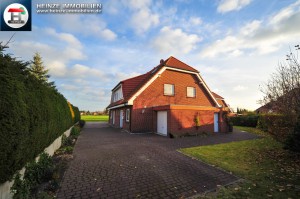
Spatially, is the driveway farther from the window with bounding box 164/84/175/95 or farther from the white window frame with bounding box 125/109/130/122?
the window with bounding box 164/84/175/95

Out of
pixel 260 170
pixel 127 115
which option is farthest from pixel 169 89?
pixel 260 170

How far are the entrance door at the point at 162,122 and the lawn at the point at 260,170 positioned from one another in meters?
6.54

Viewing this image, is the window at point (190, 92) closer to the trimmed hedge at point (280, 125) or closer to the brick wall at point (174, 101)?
the brick wall at point (174, 101)

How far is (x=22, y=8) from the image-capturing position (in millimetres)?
8305

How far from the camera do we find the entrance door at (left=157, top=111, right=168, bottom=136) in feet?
52.1

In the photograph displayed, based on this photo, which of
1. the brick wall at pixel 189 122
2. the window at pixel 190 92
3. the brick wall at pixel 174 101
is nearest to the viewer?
the brick wall at pixel 189 122

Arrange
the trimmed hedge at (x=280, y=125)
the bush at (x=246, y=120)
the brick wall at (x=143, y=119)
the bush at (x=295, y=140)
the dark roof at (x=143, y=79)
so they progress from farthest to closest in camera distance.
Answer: the bush at (x=246, y=120), the dark roof at (x=143, y=79), the brick wall at (x=143, y=119), the trimmed hedge at (x=280, y=125), the bush at (x=295, y=140)

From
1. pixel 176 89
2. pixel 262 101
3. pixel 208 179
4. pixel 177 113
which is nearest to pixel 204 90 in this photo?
pixel 176 89

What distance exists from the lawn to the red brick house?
6457 millimetres

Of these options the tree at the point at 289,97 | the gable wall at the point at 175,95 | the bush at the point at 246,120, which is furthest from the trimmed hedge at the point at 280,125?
the bush at the point at 246,120

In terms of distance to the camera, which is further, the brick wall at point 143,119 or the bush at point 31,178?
the brick wall at point 143,119

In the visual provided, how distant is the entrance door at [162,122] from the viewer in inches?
625

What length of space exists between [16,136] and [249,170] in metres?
7.50

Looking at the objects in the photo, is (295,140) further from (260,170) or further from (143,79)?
(143,79)
